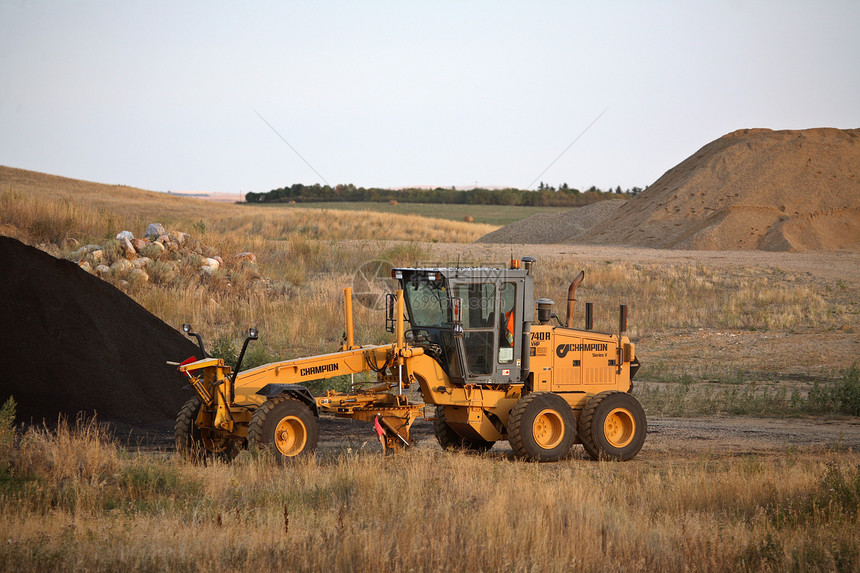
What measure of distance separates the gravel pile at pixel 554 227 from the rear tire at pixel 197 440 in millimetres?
41416

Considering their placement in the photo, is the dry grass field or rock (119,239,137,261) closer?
the dry grass field

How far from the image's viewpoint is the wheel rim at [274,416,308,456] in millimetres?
9703

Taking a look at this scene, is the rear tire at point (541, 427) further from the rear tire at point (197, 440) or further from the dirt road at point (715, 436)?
the rear tire at point (197, 440)

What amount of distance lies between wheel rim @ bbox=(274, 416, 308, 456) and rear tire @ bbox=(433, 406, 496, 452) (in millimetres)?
2567

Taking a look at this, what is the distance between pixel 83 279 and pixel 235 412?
22.7 ft

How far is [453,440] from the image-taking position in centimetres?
1205

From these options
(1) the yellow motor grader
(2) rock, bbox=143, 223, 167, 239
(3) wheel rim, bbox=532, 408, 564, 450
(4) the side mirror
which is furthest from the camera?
(2) rock, bbox=143, 223, 167, 239

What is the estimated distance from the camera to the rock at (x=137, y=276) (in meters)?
23.9

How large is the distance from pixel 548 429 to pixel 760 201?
3442 cm

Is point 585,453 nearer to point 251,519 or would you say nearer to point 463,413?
point 463,413

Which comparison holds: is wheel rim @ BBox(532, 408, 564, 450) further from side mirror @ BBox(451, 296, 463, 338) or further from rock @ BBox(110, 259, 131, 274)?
rock @ BBox(110, 259, 131, 274)

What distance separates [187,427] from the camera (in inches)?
395

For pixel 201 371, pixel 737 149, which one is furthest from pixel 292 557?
pixel 737 149

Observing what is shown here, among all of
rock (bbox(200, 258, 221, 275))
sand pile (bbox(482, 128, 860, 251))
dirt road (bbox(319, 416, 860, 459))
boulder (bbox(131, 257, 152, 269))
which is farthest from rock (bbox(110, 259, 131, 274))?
sand pile (bbox(482, 128, 860, 251))
